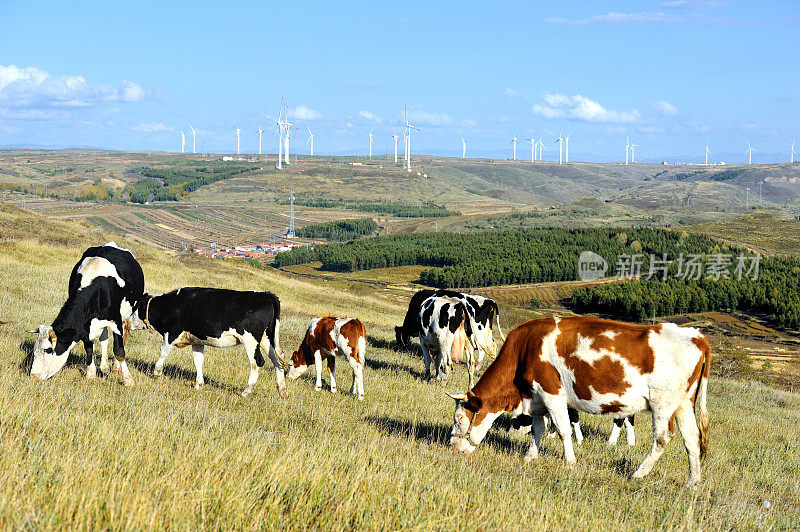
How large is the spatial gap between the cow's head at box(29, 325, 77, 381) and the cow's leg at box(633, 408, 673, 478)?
31.2 feet

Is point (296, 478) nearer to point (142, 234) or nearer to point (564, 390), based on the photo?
point (564, 390)

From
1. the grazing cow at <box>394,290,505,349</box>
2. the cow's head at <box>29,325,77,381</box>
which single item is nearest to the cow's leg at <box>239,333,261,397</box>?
the cow's head at <box>29,325,77,381</box>

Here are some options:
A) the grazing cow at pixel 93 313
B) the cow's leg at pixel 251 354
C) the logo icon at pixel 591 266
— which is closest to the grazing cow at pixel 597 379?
the cow's leg at pixel 251 354

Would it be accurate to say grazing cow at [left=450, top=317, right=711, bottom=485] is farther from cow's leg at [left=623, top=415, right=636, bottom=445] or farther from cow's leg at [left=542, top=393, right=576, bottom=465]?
cow's leg at [left=623, top=415, right=636, bottom=445]

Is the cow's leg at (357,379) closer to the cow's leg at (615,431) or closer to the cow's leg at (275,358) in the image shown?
the cow's leg at (275,358)

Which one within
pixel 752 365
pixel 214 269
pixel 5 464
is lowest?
pixel 752 365

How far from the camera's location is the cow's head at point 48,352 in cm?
1126

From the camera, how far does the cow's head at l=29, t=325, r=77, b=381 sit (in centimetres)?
1126

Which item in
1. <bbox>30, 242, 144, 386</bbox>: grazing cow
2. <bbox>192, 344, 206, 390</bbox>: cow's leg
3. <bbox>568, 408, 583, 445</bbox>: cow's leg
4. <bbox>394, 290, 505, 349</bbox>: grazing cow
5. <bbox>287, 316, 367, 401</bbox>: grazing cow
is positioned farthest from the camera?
<bbox>394, 290, 505, 349</bbox>: grazing cow

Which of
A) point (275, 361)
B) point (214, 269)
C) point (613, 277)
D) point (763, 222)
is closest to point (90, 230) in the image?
point (214, 269)

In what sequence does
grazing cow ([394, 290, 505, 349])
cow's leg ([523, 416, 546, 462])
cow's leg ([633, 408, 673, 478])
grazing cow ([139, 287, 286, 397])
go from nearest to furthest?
cow's leg ([633, 408, 673, 478]), cow's leg ([523, 416, 546, 462]), grazing cow ([139, 287, 286, 397]), grazing cow ([394, 290, 505, 349])

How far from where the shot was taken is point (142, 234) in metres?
156

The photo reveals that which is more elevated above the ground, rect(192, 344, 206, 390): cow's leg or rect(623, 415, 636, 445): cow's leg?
rect(192, 344, 206, 390): cow's leg

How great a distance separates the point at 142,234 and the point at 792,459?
160206 millimetres
